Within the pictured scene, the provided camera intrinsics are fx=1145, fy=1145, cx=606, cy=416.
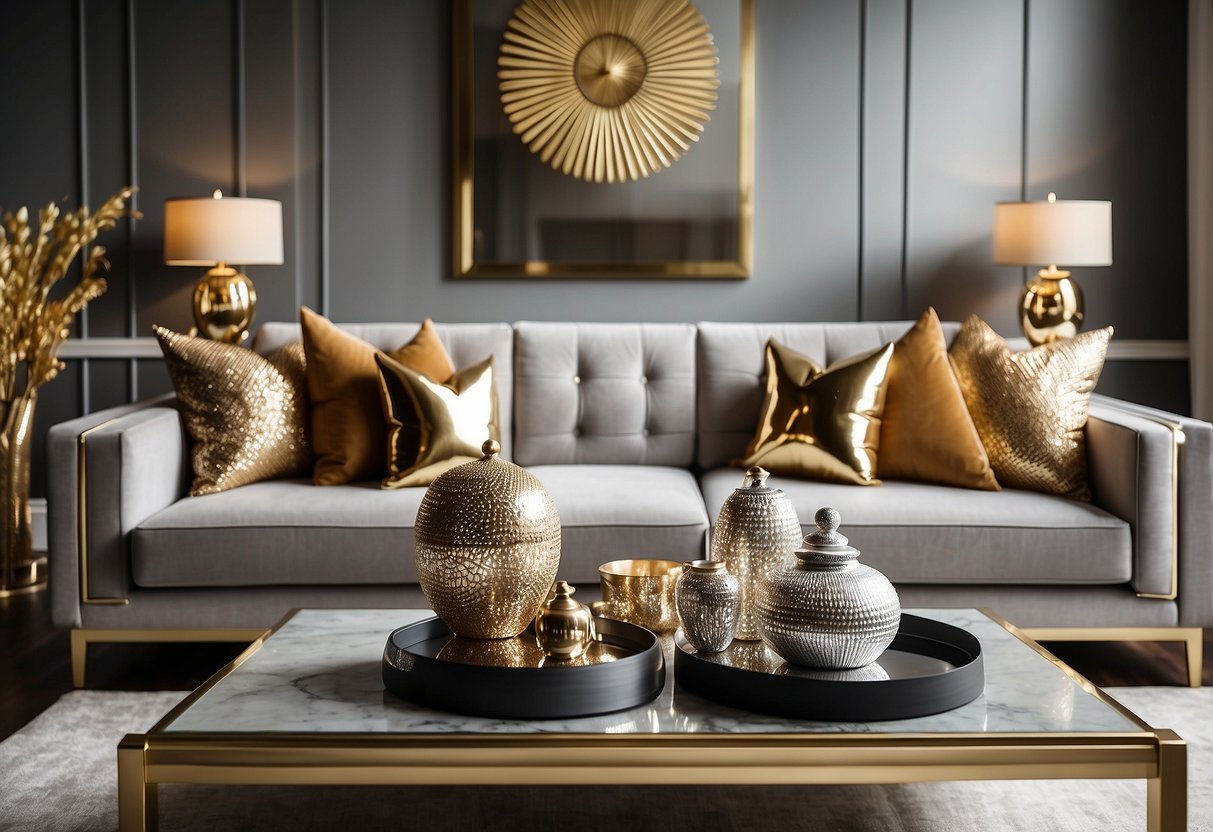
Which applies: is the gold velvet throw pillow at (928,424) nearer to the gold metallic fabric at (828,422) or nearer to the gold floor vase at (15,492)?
the gold metallic fabric at (828,422)

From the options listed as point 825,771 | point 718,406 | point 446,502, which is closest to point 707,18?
point 718,406

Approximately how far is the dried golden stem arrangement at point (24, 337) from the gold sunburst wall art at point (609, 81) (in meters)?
1.39

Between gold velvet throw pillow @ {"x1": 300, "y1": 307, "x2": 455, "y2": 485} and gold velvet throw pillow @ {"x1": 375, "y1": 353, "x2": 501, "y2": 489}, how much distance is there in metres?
0.07

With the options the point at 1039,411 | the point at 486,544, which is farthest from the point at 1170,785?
the point at 1039,411

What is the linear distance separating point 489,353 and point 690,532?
96 cm

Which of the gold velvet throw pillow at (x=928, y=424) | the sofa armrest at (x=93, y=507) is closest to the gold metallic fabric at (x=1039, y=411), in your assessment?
the gold velvet throw pillow at (x=928, y=424)

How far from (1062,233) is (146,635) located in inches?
108

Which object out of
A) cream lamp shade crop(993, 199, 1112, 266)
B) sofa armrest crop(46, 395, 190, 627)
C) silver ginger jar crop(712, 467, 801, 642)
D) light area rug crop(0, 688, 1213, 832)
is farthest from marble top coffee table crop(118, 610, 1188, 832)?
cream lamp shade crop(993, 199, 1112, 266)

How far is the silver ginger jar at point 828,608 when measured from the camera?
5.06 ft

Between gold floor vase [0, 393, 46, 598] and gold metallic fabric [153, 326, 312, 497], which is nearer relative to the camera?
gold metallic fabric [153, 326, 312, 497]

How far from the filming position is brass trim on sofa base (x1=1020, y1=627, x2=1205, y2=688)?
263 centimetres

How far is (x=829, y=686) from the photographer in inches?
57.4

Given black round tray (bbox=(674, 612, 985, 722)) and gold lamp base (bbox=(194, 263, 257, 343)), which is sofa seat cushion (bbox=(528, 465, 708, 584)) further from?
gold lamp base (bbox=(194, 263, 257, 343))

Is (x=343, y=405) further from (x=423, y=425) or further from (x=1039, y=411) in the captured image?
(x=1039, y=411)
